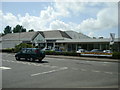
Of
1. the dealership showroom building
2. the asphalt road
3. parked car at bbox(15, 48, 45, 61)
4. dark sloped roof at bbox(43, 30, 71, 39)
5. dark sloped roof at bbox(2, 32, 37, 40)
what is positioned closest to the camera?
the asphalt road

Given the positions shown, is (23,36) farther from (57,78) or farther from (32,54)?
(57,78)

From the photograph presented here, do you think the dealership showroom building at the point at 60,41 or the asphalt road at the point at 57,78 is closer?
the asphalt road at the point at 57,78

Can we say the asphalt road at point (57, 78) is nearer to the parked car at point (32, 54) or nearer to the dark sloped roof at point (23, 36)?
the parked car at point (32, 54)

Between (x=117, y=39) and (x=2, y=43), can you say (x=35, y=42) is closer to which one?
(x=2, y=43)

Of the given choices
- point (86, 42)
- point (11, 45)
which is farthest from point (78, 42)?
point (11, 45)

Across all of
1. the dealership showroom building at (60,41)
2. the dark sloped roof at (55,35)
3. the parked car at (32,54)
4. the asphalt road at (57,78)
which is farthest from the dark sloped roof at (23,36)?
the asphalt road at (57,78)

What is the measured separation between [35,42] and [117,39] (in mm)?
26032

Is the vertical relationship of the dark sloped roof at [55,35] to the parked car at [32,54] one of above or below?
above

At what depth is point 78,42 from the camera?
4569cm

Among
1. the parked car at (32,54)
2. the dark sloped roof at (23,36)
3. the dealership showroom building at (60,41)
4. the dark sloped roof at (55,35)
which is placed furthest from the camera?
the dark sloped roof at (23,36)

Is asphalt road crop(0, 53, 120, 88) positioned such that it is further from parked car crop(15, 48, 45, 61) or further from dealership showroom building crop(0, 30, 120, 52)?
dealership showroom building crop(0, 30, 120, 52)

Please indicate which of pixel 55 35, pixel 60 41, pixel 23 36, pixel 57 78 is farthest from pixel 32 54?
pixel 23 36

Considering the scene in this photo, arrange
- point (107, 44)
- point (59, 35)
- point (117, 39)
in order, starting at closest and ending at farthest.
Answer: point (117, 39)
point (107, 44)
point (59, 35)

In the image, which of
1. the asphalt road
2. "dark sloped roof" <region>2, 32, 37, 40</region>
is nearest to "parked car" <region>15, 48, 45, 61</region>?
the asphalt road
